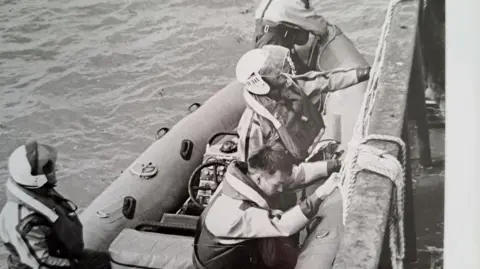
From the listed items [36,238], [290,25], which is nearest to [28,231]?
[36,238]

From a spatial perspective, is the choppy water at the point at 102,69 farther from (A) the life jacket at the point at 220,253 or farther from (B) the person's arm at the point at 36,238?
(A) the life jacket at the point at 220,253

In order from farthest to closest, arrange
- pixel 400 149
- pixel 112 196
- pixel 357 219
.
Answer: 1. pixel 112 196
2. pixel 400 149
3. pixel 357 219

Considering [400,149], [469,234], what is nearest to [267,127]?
[400,149]

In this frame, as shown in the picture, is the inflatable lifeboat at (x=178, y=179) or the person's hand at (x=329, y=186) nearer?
the person's hand at (x=329, y=186)

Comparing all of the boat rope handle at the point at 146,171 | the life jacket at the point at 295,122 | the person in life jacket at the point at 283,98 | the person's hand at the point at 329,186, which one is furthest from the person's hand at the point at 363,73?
the boat rope handle at the point at 146,171

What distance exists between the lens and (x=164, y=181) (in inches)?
48.1

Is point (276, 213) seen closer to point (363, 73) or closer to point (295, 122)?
point (295, 122)

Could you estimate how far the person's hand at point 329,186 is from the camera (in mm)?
839

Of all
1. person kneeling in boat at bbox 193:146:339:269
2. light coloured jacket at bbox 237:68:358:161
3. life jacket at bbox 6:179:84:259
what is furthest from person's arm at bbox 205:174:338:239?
life jacket at bbox 6:179:84:259

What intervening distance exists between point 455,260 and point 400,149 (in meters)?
0.20

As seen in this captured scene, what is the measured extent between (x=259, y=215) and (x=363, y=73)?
33 cm

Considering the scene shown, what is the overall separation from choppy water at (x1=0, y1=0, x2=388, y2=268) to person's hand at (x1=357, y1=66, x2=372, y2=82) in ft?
0.32

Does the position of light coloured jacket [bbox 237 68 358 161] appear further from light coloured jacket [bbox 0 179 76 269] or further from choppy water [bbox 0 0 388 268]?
light coloured jacket [bbox 0 179 76 269]

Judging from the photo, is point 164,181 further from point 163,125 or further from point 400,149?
point 400,149
